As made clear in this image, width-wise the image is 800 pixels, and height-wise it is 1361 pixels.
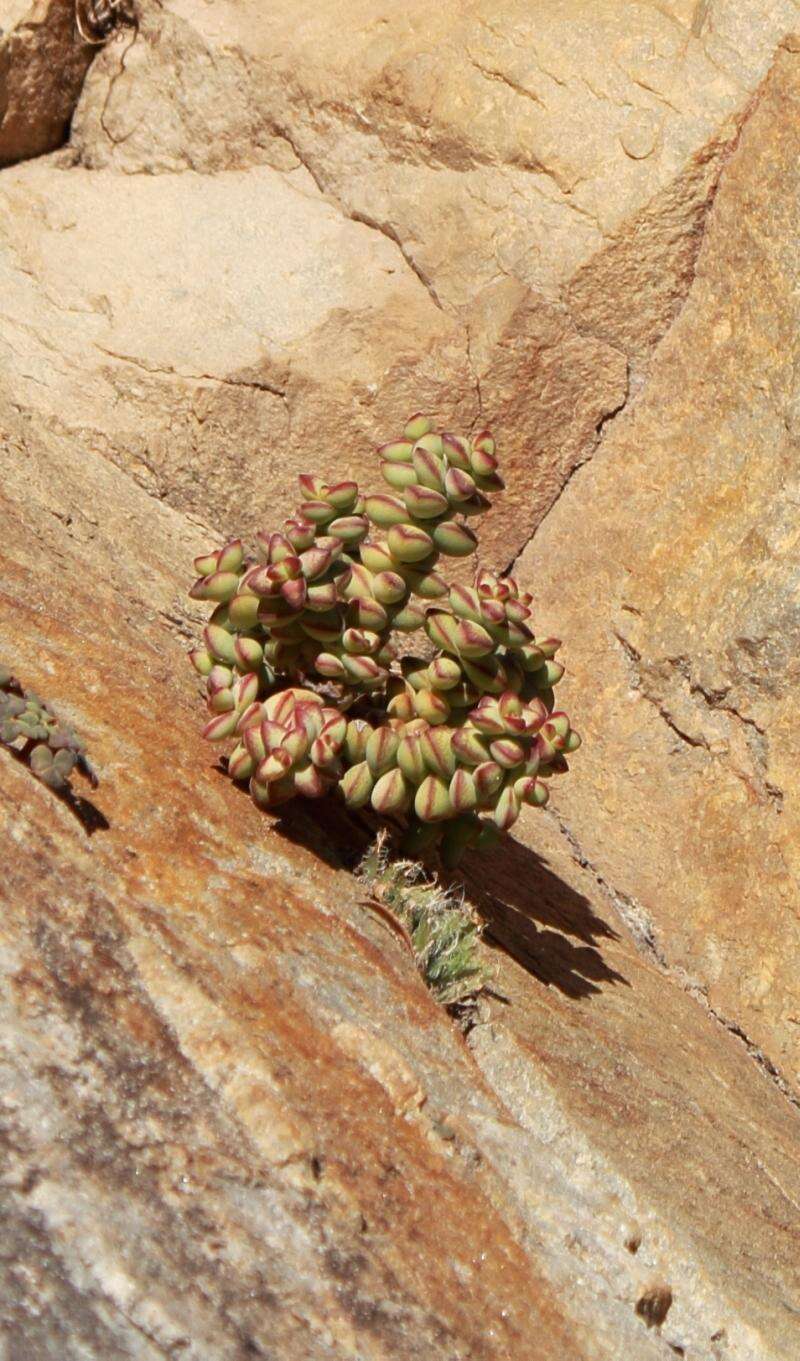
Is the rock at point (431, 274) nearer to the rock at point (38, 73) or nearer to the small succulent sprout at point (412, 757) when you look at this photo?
the rock at point (38, 73)

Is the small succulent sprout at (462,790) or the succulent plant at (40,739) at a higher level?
the small succulent sprout at (462,790)

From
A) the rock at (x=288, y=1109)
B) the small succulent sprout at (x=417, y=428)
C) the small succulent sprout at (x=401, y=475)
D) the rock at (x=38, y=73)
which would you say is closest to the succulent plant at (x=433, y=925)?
the rock at (x=288, y=1109)

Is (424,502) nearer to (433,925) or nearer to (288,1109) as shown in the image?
(433,925)

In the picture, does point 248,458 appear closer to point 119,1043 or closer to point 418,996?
point 418,996

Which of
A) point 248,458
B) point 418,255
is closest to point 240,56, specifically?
point 418,255

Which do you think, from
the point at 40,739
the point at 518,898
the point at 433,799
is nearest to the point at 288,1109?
the point at 40,739
